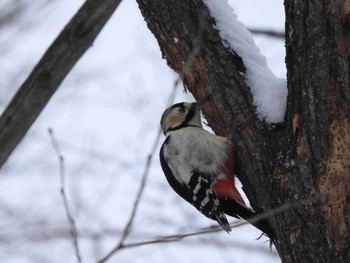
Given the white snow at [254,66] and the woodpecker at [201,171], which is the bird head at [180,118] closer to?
the woodpecker at [201,171]

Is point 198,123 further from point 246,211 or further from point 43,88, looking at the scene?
point 43,88

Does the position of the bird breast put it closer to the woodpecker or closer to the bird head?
the woodpecker

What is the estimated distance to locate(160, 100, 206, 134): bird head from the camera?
4.55 meters

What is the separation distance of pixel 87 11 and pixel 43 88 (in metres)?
0.48

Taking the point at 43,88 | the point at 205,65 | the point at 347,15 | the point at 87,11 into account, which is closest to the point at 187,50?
the point at 205,65

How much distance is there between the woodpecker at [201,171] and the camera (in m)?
3.99

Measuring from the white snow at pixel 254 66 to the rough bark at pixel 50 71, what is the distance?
1.05 metres

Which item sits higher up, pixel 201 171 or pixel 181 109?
pixel 181 109

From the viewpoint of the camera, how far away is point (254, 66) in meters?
3.33

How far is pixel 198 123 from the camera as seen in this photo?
15.3 ft

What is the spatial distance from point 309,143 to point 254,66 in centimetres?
66

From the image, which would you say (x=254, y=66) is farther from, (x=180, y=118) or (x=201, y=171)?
(x=180, y=118)

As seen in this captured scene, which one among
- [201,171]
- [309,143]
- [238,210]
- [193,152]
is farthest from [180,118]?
[309,143]

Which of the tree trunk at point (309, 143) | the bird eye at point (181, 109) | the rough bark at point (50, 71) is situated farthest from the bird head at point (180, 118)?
the rough bark at point (50, 71)
